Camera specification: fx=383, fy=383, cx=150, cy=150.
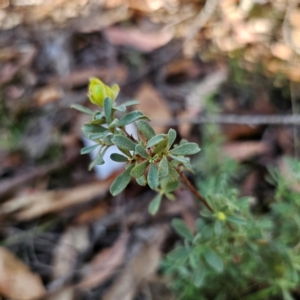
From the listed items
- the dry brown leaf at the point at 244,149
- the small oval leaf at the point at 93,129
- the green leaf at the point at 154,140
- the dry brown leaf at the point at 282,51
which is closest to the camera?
the green leaf at the point at 154,140

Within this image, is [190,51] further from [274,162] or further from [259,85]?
[274,162]

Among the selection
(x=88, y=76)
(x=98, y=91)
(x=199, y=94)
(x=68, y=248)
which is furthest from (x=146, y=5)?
(x=98, y=91)

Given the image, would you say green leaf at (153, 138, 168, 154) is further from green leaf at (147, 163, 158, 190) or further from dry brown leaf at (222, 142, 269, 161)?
dry brown leaf at (222, 142, 269, 161)

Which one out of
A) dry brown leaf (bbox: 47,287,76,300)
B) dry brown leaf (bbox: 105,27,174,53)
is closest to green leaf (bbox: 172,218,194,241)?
dry brown leaf (bbox: 47,287,76,300)

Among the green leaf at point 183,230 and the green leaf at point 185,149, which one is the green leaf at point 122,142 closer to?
the green leaf at point 185,149

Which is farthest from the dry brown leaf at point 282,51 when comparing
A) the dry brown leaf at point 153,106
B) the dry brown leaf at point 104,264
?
the dry brown leaf at point 104,264

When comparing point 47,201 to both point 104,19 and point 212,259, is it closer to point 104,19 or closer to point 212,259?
point 212,259

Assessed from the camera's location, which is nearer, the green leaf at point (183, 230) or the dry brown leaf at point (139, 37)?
the green leaf at point (183, 230)
